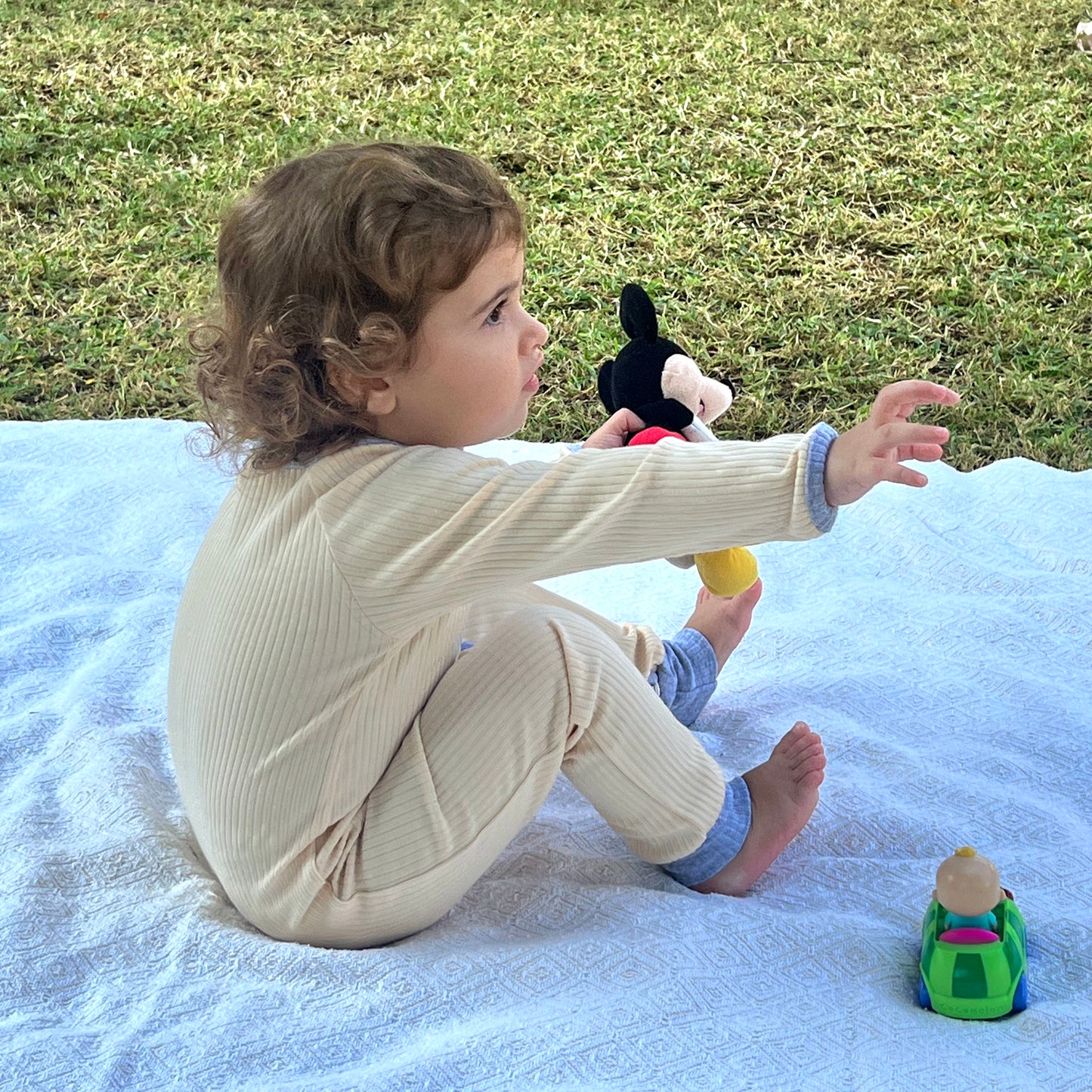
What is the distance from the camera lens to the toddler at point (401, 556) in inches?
52.1

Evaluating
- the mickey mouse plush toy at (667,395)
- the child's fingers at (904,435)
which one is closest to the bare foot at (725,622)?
the mickey mouse plush toy at (667,395)

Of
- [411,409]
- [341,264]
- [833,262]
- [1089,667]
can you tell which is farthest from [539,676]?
[833,262]

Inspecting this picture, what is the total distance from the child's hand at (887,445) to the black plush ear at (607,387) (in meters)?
0.46

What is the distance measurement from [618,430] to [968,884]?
2.01ft

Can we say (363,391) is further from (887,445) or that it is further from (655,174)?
(655,174)

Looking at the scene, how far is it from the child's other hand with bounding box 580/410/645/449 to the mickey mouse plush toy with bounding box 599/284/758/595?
13 mm

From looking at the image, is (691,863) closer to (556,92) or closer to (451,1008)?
(451,1008)

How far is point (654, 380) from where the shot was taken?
163cm

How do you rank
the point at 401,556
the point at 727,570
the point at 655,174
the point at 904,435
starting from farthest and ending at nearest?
1. the point at 655,174
2. the point at 727,570
3. the point at 401,556
4. the point at 904,435

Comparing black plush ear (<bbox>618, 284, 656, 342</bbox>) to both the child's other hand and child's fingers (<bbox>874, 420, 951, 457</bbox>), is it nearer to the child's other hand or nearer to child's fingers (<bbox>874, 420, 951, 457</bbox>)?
the child's other hand

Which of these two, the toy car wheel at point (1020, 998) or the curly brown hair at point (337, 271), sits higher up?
the curly brown hair at point (337, 271)

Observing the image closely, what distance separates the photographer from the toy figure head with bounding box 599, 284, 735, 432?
160 centimetres

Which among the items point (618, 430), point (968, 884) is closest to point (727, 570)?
Answer: point (618, 430)

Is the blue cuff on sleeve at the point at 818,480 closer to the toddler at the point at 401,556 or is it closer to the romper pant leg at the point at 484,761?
the toddler at the point at 401,556
